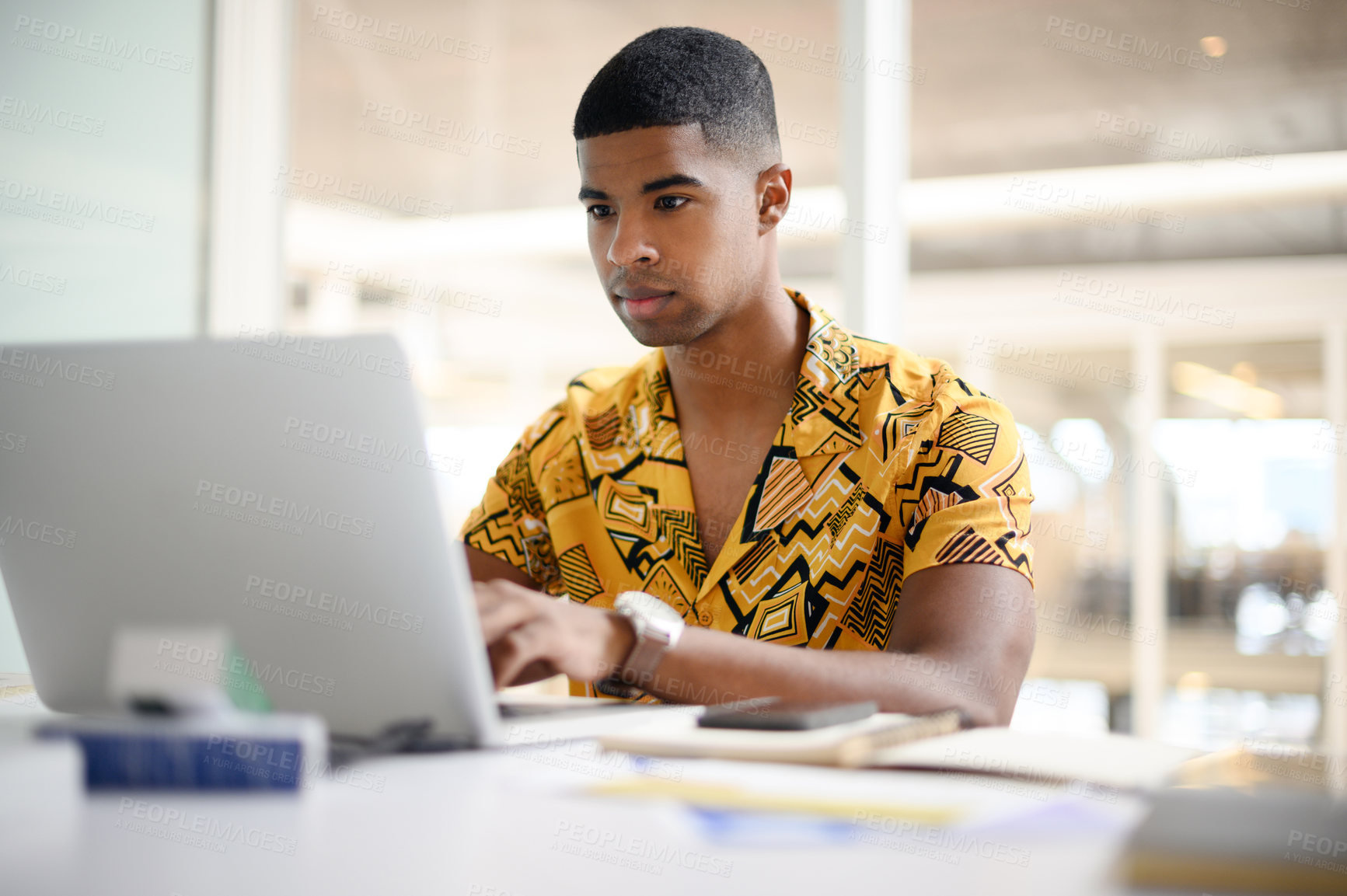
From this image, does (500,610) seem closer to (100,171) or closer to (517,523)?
(517,523)

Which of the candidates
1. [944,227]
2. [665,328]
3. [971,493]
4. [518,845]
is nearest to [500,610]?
[518,845]

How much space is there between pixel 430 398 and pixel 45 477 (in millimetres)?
5263

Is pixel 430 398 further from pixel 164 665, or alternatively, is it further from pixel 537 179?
pixel 164 665

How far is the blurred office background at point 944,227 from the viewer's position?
2.50 meters

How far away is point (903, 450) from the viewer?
1382mm

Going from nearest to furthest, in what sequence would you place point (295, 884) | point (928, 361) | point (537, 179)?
point (295, 884) → point (928, 361) → point (537, 179)

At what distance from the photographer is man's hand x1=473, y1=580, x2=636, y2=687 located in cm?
84

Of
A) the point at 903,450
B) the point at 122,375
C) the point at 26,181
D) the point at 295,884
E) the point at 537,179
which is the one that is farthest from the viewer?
the point at 537,179

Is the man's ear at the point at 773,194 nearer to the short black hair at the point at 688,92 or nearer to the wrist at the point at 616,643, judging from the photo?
the short black hair at the point at 688,92

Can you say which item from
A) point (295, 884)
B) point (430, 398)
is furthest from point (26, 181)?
point (430, 398)

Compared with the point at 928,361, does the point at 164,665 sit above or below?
below

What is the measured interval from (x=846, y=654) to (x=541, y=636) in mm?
309

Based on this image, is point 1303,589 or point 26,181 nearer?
point 26,181

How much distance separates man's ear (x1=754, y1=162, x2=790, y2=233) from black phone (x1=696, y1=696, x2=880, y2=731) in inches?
37.3
